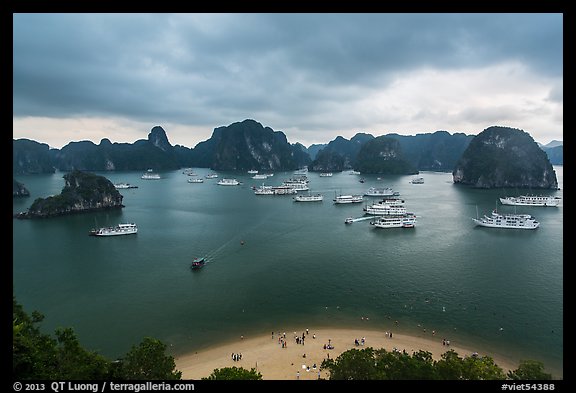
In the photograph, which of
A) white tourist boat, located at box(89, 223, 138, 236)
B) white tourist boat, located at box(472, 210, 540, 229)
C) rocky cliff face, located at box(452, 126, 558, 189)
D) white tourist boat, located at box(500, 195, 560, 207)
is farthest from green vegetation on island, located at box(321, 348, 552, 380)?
rocky cliff face, located at box(452, 126, 558, 189)

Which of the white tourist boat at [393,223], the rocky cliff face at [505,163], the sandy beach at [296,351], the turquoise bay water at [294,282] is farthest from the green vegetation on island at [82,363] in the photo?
the rocky cliff face at [505,163]

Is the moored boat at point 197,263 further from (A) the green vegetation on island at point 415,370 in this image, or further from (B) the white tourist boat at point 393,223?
(B) the white tourist boat at point 393,223

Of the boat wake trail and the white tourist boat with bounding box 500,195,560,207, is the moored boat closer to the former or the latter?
the boat wake trail
